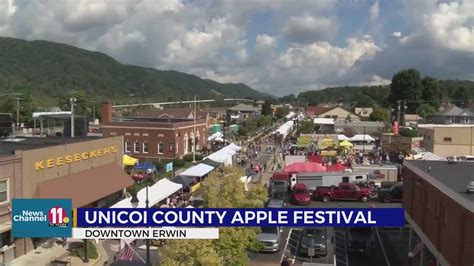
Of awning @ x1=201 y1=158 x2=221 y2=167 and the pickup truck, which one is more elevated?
awning @ x1=201 y1=158 x2=221 y2=167

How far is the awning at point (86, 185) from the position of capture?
989 inches

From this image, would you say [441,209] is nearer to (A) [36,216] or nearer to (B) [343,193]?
(B) [343,193]

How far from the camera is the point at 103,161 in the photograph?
32.3 m

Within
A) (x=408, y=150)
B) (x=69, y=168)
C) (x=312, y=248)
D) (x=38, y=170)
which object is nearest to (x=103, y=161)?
(x=69, y=168)

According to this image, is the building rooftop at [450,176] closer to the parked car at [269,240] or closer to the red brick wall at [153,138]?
the parked car at [269,240]

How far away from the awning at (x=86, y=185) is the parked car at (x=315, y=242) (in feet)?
39.1

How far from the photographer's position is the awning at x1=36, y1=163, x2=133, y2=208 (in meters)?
25.1

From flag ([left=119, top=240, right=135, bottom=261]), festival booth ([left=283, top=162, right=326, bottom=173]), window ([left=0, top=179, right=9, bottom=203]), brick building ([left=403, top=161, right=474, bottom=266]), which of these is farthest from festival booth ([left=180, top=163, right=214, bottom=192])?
flag ([left=119, top=240, right=135, bottom=261])

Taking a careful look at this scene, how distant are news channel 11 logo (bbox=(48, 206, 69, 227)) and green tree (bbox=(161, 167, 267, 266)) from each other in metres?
5.87

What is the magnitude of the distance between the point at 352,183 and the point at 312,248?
56.2 feet

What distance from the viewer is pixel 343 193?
36.2 m

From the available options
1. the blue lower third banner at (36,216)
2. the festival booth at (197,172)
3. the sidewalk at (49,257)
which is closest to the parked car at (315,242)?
the sidewalk at (49,257)

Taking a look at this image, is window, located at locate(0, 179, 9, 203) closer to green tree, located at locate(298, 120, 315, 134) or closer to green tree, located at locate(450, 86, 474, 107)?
green tree, located at locate(298, 120, 315, 134)

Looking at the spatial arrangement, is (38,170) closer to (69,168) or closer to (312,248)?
(69,168)
